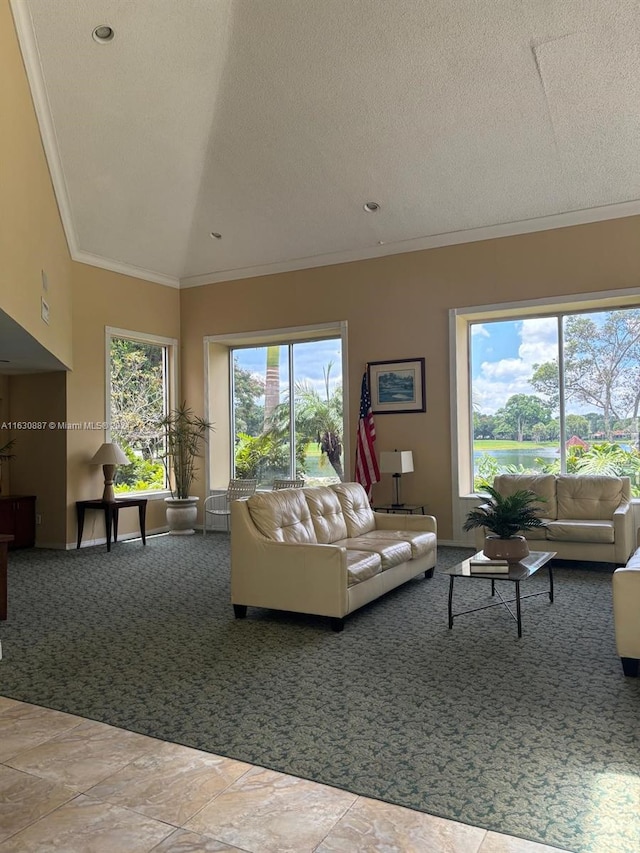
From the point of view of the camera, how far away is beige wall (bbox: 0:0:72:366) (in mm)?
4297

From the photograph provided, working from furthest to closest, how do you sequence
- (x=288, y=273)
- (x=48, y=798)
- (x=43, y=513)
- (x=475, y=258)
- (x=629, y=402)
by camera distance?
(x=288, y=273)
(x=43, y=513)
(x=475, y=258)
(x=629, y=402)
(x=48, y=798)

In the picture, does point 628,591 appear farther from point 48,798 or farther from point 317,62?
point 317,62

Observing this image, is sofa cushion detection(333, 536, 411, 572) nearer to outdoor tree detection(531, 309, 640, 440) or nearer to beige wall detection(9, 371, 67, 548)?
outdoor tree detection(531, 309, 640, 440)

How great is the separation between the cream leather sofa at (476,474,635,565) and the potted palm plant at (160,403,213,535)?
13.7ft

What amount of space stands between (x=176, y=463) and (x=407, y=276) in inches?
159

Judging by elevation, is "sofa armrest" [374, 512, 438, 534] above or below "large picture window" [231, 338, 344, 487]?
below

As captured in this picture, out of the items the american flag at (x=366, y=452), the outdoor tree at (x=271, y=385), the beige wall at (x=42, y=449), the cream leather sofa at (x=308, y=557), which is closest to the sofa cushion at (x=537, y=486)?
the american flag at (x=366, y=452)

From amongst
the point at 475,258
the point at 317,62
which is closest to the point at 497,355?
the point at 475,258

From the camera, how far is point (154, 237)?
27.6 ft

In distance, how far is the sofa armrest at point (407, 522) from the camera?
239 inches

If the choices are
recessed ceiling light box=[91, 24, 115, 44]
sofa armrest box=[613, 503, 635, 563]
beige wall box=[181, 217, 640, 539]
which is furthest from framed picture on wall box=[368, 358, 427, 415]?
recessed ceiling light box=[91, 24, 115, 44]

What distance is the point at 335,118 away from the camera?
6266 millimetres

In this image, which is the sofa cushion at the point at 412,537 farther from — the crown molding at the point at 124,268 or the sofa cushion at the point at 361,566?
the crown molding at the point at 124,268

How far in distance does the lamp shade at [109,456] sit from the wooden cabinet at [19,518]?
99cm
